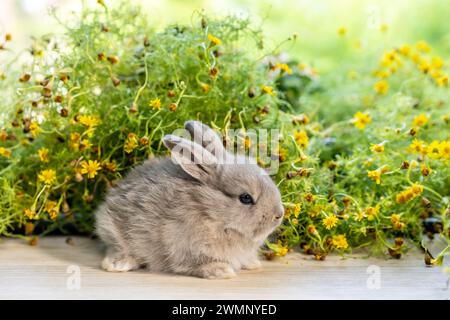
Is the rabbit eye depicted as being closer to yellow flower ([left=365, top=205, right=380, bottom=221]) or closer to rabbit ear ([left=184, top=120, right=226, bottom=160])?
rabbit ear ([left=184, top=120, right=226, bottom=160])

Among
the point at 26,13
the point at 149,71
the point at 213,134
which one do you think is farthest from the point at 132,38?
the point at 26,13

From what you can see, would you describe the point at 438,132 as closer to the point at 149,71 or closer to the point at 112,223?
the point at 149,71

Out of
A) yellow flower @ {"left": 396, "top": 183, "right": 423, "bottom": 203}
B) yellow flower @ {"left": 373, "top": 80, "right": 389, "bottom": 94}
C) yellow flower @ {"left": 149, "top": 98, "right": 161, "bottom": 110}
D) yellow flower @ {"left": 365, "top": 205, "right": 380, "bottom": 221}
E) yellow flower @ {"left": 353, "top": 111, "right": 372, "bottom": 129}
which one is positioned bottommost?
yellow flower @ {"left": 365, "top": 205, "right": 380, "bottom": 221}

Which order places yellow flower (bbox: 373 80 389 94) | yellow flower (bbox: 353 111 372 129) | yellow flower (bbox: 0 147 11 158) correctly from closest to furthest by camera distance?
yellow flower (bbox: 0 147 11 158) → yellow flower (bbox: 353 111 372 129) → yellow flower (bbox: 373 80 389 94)

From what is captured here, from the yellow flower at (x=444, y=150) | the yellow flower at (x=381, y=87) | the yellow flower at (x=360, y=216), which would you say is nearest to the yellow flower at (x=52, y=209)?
the yellow flower at (x=360, y=216)

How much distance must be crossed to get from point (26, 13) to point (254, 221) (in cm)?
278

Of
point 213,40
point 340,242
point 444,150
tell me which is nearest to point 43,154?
point 213,40

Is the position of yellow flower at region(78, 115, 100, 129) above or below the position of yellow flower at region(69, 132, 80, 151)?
above

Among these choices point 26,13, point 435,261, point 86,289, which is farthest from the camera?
point 26,13

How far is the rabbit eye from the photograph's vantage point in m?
1.33

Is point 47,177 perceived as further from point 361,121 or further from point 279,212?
point 361,121

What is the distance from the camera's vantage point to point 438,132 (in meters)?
1.82

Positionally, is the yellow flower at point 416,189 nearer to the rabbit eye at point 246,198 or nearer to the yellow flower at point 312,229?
the yellow flower at point 312,229

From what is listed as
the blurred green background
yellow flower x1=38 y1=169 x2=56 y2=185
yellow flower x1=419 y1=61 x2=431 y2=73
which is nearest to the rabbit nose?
yellow flower x1=38 y1=169 x2=56 y2=185
